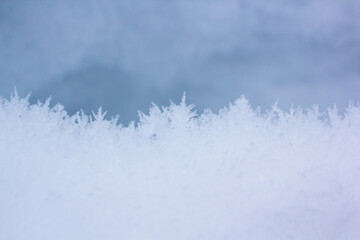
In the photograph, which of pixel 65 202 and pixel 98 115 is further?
pixel 98 115

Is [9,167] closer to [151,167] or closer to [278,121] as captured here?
[151,167]

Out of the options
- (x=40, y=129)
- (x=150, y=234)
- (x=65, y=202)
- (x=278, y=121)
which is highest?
(x=278, y=121)

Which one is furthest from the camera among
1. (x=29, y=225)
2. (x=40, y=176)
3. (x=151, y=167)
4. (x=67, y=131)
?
(x=67, y=131)

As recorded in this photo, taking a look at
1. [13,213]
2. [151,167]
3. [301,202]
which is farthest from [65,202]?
[301,202]

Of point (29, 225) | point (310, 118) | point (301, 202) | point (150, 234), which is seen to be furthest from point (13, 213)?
point (310, 118)

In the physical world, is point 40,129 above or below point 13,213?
above

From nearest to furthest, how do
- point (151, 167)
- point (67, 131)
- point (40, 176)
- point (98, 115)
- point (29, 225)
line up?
point (29, 225) < point (40, 176) < point (151, 167) < point (67, 131) < point (98, 115)
